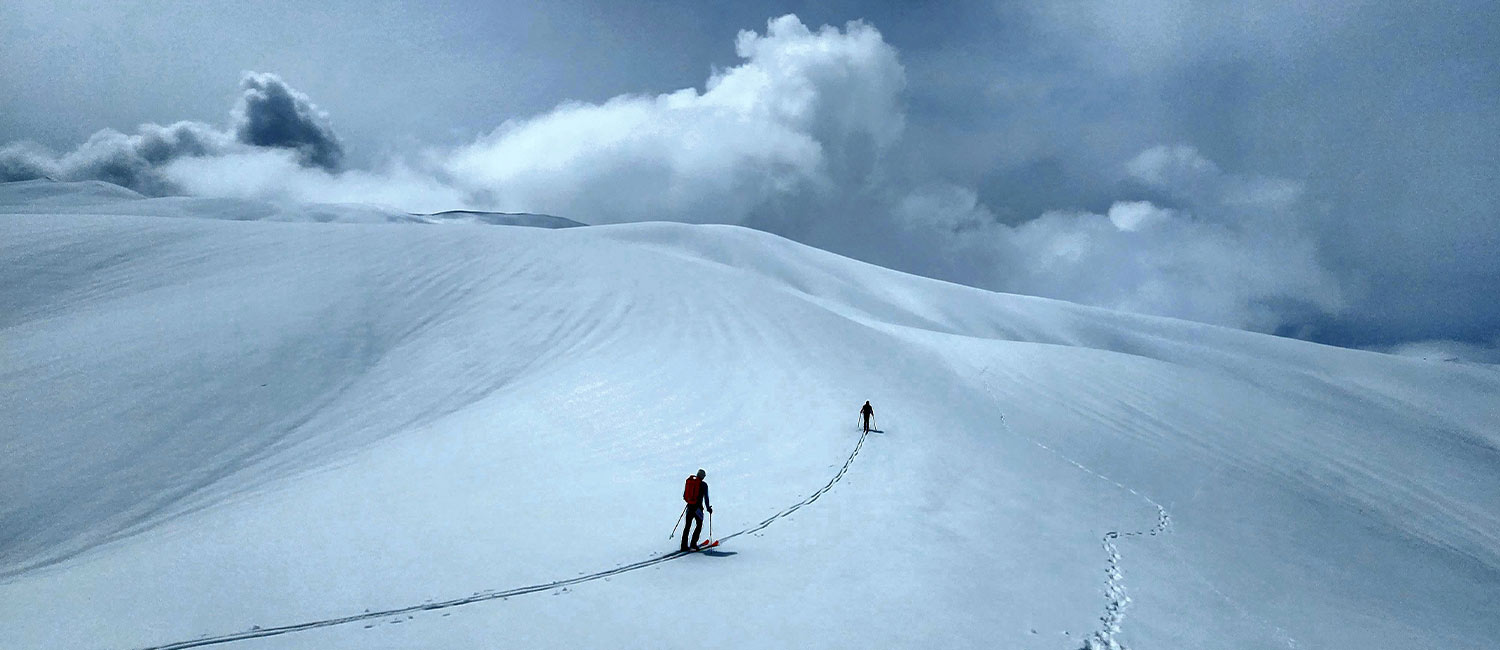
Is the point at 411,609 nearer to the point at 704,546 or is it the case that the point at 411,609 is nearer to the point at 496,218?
the point at 704,546

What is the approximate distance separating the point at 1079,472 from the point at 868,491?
5.13 meters

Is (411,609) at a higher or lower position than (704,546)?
lower

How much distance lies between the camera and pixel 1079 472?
43.7 ft

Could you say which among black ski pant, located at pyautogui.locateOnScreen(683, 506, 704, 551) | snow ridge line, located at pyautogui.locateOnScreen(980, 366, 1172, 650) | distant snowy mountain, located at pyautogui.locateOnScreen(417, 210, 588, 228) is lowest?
snow ridge line, located at pyautogui.locateOnScreen(980, 366, 1172, 650)

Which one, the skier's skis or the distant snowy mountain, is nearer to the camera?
the skier's skis

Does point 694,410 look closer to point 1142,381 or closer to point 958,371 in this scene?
point 958,371

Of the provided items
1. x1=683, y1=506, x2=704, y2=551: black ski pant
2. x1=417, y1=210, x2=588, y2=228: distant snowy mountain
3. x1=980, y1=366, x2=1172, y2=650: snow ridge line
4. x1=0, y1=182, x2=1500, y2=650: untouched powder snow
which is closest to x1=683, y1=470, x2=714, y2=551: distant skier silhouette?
x1=683, y1=506, x2=704, y2=551: black ski pant

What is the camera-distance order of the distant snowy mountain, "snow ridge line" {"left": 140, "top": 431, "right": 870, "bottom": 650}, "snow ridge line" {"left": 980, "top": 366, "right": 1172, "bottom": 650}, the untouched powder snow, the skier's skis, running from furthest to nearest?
the distant snowy mountain → the skier's skis → the untouched powder snow → "snow ridge line" {"left": 980, "top": 366, "right": 1172, "bottom": 650} → "snow ridge line" {"left": 140, "top": 431, "right": 870, "bottom": 650}

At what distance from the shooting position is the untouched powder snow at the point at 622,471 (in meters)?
6.60

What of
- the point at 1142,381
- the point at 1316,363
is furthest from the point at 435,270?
the point at 1316,363

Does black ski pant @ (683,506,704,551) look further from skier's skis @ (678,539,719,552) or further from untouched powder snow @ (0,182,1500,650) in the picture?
untouched powder snow @ (0,182,1500,650)

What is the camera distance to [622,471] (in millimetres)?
11102

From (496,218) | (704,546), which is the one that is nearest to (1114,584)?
(704,546)

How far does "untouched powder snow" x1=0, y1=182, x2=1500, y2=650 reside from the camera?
660 centimetres
